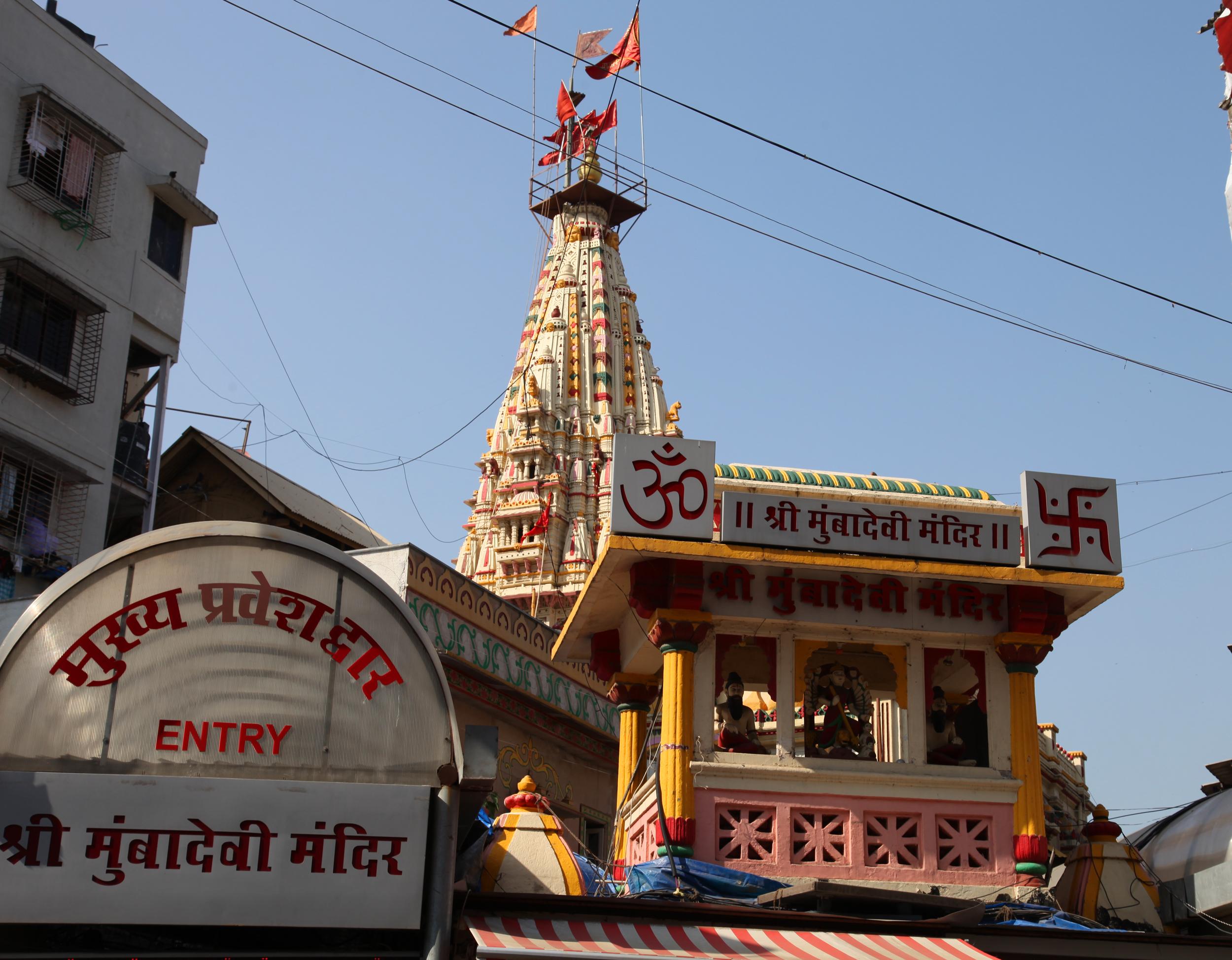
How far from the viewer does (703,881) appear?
499 inches

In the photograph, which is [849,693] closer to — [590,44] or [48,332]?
[48,332]

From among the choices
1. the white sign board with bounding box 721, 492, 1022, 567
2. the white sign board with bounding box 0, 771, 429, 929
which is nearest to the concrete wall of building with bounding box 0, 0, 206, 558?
the white sign board with bounding box 721, 492, 1022, 567

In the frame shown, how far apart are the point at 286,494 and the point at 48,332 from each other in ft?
16.6

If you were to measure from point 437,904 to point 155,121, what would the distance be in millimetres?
22268

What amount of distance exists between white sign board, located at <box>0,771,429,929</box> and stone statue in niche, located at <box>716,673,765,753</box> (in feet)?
16.5

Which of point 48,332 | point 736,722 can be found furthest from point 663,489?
point 48,332

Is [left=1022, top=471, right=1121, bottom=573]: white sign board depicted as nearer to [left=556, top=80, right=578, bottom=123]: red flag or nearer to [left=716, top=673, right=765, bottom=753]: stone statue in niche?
[left=716, top=673, right=765, bottom=753]: stone statue in niche

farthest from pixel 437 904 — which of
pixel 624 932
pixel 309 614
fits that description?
pixel 309 614

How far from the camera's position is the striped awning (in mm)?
10031

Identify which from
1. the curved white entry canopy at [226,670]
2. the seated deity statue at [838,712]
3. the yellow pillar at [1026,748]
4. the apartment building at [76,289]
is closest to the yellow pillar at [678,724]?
the seated deity statue at [838,712]

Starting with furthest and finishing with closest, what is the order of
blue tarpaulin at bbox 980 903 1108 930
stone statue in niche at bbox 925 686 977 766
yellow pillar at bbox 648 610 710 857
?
stone statue in niche at bbox 925 686 977 766, yellow pillar at bbox 648 610 710 857, blue tarpaulin at bbox 980 903 1108 930

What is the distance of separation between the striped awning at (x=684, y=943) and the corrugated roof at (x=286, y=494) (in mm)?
17903

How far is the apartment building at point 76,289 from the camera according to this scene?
25.0 meters

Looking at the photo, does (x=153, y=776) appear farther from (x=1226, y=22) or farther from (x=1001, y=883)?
(x=1226, y=22)
